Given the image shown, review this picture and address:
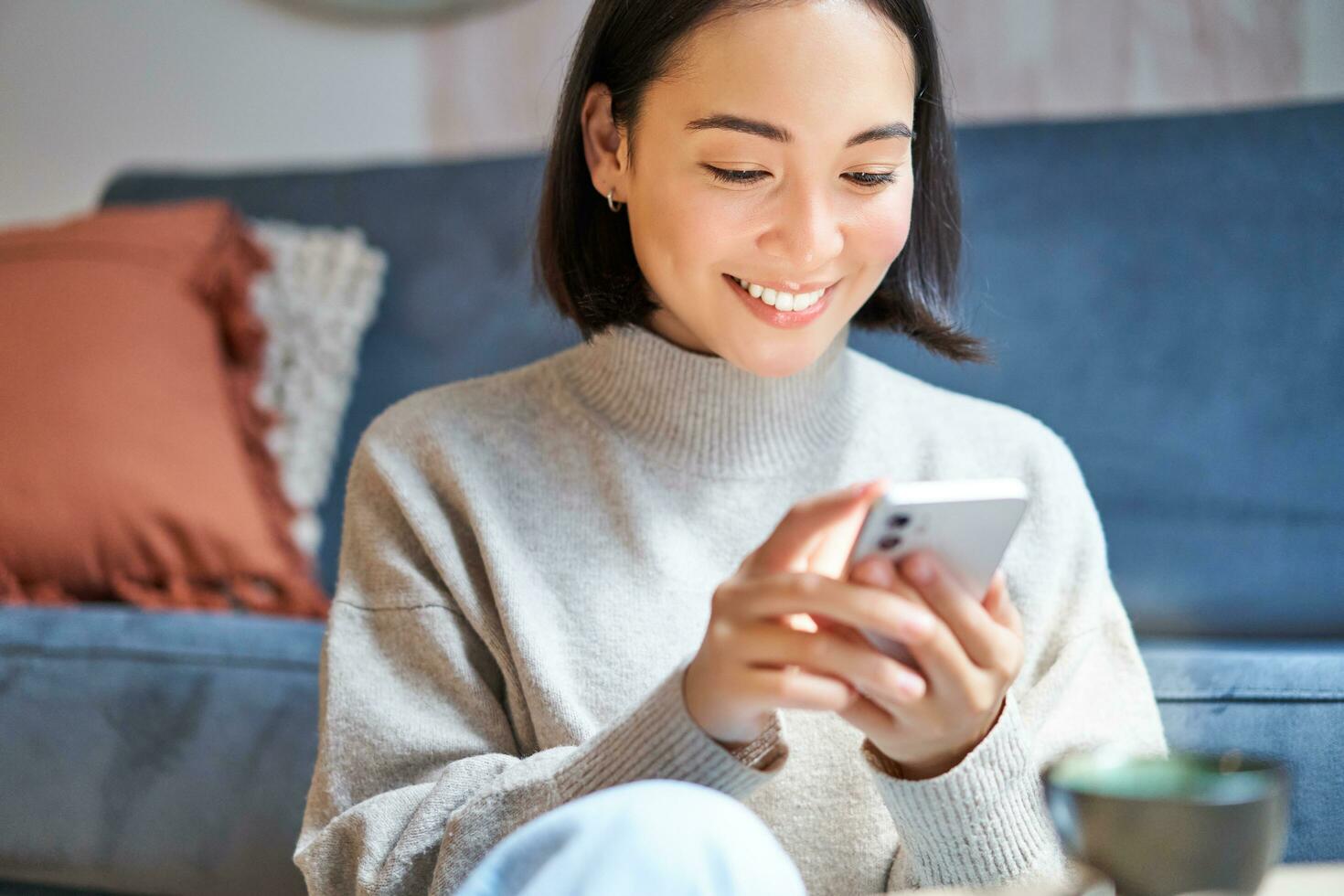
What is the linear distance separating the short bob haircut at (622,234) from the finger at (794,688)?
1.61 feet

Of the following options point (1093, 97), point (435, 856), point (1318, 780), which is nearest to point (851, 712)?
point (435, 856)

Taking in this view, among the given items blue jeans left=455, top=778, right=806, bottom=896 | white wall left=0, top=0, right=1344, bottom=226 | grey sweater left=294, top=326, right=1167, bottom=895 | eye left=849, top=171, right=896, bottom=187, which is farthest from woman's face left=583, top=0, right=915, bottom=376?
white wall left=0, top=0, right=1344, bottom=226

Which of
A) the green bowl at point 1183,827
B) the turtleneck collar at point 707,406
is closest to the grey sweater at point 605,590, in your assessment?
the turtleneck collar at point 707,406

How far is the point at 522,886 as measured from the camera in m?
0.64

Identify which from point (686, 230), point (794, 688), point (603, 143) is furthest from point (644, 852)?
point (603, 143)

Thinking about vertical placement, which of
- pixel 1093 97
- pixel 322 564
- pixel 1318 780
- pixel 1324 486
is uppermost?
pixel 1093 97

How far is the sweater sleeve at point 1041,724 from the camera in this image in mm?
821

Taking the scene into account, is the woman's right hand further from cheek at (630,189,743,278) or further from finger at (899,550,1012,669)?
cheek at (630,189,743,278)

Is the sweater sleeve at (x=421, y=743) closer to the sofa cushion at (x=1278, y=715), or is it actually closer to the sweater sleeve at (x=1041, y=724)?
the sweater sleeve at (x=1041, y=724)

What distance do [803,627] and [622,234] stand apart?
53 centimetres

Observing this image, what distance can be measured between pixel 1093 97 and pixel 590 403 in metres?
1.32

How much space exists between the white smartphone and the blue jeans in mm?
144

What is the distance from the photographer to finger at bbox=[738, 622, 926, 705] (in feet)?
2.32

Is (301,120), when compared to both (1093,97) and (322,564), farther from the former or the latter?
(1093,97)
